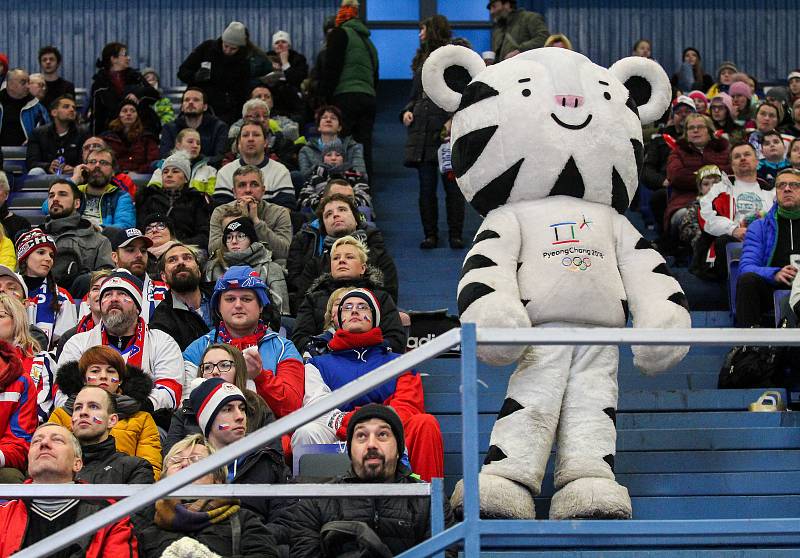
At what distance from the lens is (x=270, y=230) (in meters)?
8.98

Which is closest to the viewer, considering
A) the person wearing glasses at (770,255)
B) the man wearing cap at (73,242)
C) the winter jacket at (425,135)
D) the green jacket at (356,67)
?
the person wearing glasses at (770,255)

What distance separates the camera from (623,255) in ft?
19.6

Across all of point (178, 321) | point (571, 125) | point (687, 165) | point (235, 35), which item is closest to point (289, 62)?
point (235, 35)

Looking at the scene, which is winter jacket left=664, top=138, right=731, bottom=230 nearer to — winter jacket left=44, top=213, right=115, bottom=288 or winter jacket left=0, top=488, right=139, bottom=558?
winter jacket left=44, top=213, right=115, bottom=288

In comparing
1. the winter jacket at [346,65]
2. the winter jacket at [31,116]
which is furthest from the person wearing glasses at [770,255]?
the winter jacket at [31,116]

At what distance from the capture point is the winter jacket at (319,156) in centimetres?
1059

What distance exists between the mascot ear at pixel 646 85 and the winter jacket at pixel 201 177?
4.50 meters

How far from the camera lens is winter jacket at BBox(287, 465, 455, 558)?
17.2 ft

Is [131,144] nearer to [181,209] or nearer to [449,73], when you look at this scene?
[181,209]

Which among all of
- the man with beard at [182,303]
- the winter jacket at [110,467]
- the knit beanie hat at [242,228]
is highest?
the knit beanie hat at [242,228]

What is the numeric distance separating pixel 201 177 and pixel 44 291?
256 cm

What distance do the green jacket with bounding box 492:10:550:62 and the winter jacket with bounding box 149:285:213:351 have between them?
479 cm

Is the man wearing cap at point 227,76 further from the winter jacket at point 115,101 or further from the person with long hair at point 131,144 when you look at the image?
the person with long hair at point 131,144

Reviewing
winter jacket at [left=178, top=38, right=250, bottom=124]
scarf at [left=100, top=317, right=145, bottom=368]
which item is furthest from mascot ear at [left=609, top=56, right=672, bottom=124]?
winter jacket at [left=178, top=38, right=250, bottom=124]
